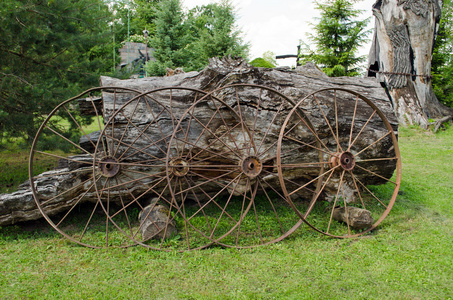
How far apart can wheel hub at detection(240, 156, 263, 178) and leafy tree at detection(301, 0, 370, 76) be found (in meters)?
10.2

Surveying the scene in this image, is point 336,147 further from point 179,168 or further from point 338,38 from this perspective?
point 338,38

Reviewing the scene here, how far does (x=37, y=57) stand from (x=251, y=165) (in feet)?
14.6

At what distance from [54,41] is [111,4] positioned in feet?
8.21

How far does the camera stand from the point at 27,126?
212 inches

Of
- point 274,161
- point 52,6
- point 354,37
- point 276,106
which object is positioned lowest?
point 274,161

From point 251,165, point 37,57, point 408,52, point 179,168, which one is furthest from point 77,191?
point 408,52

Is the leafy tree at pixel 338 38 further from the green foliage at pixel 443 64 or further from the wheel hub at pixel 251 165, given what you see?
the wheel hub at pixel 251 165

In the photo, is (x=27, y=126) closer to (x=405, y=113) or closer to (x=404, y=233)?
(x=404, y=233)

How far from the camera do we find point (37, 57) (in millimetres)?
5527

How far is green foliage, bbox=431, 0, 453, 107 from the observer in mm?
12258

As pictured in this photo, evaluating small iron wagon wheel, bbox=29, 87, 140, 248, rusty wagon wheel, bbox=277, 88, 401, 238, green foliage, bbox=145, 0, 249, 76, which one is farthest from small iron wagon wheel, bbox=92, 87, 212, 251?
green foliage, bbox=145, 0, 249, 76

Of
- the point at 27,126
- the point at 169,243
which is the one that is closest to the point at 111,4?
the point at 27,126

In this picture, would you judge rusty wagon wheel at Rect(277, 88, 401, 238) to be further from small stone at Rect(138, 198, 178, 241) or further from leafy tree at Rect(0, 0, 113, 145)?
leafy tree at Rect(0, 0, 113, 145)

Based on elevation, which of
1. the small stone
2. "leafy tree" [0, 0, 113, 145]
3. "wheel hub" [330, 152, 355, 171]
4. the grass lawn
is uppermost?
"leafy tree" [0, 0, 113, 145]
